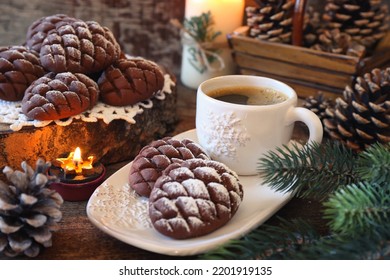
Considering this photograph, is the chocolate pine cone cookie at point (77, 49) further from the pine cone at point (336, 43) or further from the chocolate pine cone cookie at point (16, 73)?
the pine cone at point (336, 43)

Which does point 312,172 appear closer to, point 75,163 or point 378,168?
point 378,168

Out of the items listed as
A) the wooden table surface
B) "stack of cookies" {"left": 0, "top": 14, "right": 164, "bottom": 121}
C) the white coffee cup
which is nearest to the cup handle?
the white coffee cup

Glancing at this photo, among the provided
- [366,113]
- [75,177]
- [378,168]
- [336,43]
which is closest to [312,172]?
[378,168]

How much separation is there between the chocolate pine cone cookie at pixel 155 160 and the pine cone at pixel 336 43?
16.6 inches

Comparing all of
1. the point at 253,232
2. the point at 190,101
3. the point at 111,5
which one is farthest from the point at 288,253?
the point at 111,5

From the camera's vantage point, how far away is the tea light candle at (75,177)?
68 centimetres

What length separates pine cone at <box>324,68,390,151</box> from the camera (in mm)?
776

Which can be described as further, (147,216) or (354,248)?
(147,216)

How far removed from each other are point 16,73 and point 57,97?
96mm

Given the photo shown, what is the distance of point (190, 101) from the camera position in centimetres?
106

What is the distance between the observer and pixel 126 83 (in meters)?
0.80

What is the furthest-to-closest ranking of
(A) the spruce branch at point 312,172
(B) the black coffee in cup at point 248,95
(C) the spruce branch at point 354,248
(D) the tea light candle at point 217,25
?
(D) the tea light candle at point 217,25 → (B) the black coffee in cup at point 248,95 → (A) the spruce branch at point 312,172 → (C) the spruce branch at point 354,248

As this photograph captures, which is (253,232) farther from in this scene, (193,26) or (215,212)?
(193,26)

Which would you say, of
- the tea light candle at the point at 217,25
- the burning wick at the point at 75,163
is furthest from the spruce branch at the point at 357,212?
the tea light candle at the point at 217,25
